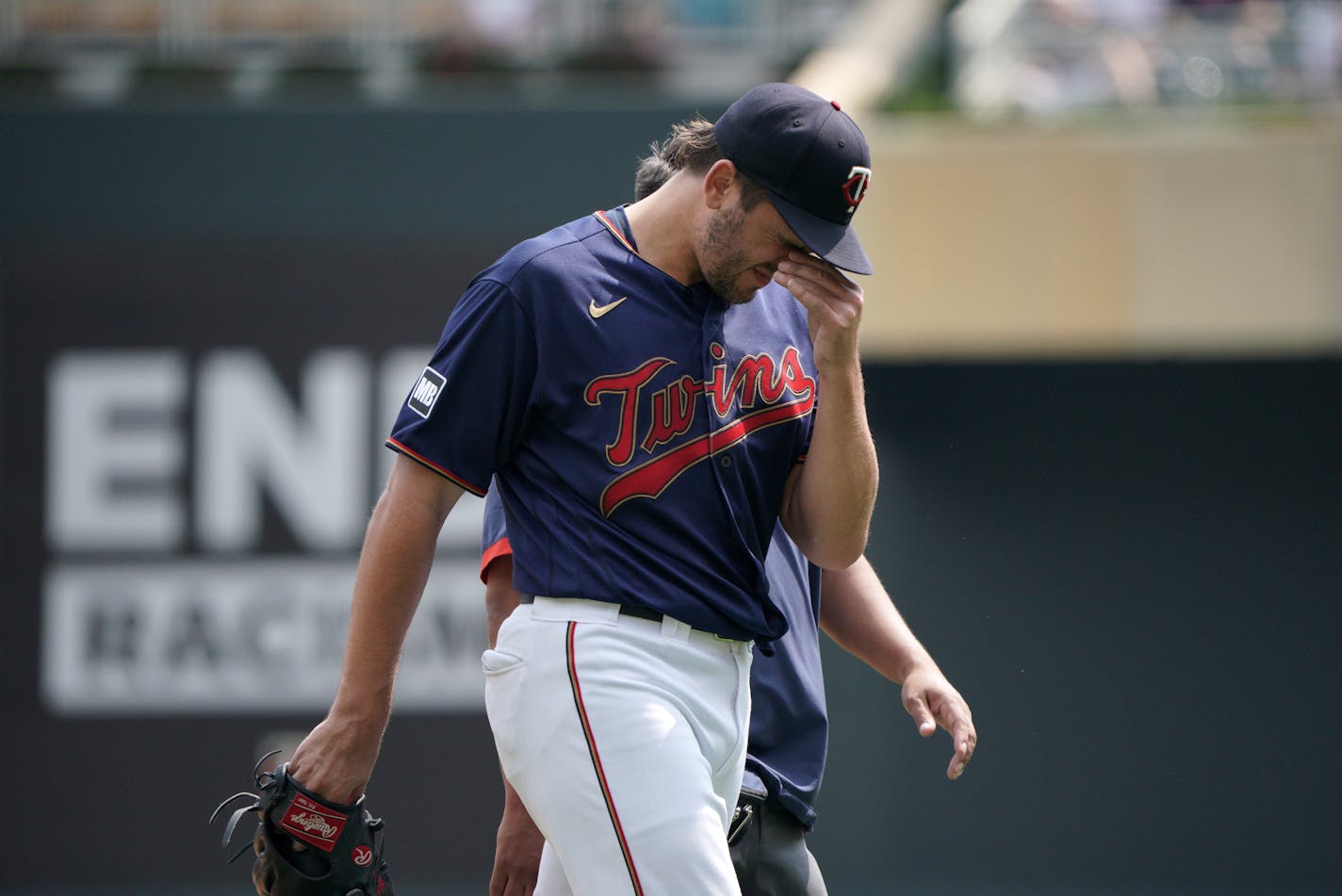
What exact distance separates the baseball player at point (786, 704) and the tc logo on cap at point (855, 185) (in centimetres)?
73

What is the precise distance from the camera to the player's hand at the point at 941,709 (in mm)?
2879

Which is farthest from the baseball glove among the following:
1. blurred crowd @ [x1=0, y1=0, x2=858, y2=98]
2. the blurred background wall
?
blurred crowd @ [x1=0, y1=0, x2=858, y2=98]

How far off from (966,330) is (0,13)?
5784 mm

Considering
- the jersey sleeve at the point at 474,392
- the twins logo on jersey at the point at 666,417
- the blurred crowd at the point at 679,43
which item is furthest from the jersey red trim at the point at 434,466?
the blurred crowd at the point at 679,43

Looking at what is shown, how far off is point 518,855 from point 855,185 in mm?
1414

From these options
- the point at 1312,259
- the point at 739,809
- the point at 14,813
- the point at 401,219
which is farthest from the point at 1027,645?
the point at 739,809

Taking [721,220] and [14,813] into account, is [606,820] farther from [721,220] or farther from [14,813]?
[14,813]

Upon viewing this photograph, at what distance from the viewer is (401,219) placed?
8250 millimetres

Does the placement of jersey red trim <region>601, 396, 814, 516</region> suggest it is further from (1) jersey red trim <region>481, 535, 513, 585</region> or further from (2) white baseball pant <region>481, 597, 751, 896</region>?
(1) jersey red trim <region>481, 535, 513, 585</region>

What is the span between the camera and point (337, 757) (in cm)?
271

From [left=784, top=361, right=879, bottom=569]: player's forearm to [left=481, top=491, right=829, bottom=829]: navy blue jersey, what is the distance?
24cm

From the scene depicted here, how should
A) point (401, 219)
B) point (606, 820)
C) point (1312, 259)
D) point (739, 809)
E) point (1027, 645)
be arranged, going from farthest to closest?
point (1027, 645)
point (401, 219)
point (1312, 259)
point (739, 809)
point (606, 820)

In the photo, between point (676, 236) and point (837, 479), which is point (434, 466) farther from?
point (837, 479)

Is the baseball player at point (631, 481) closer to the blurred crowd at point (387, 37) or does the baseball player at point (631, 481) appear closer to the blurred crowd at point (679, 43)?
the blurred crowd at point (679, 43)
